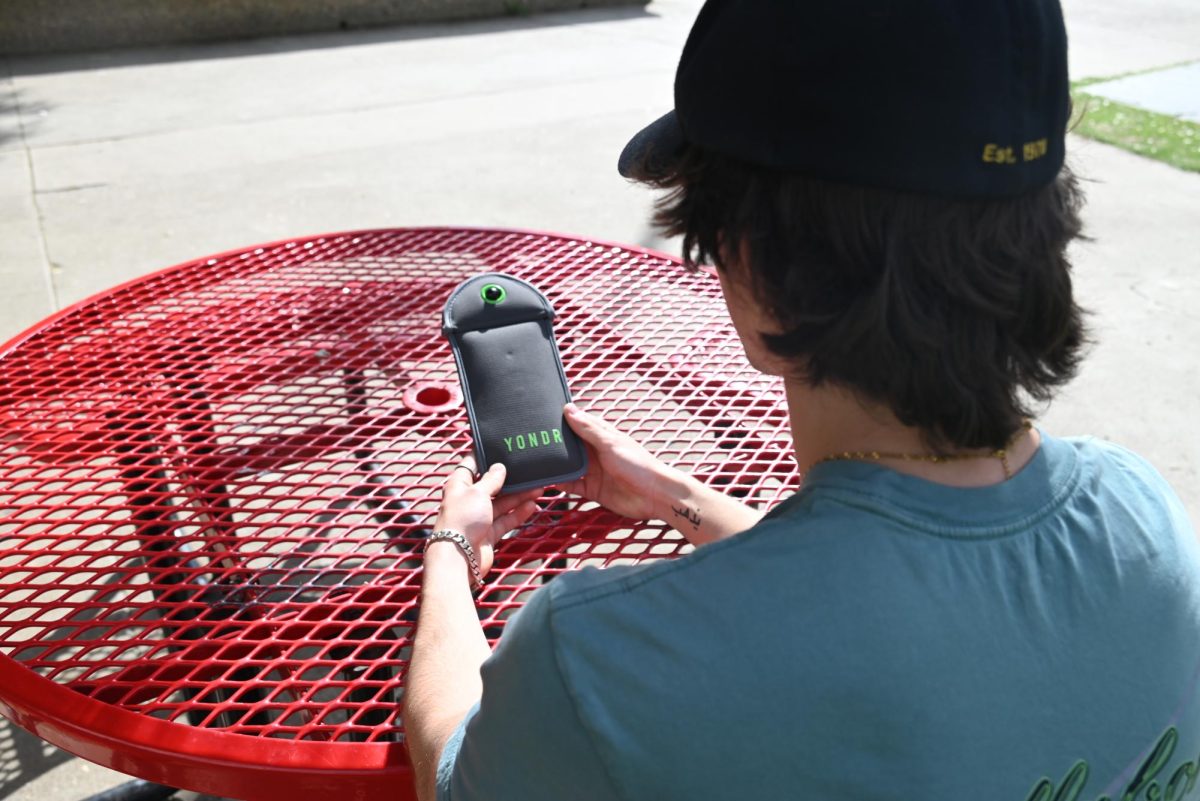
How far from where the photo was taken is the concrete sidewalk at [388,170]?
3.78 m

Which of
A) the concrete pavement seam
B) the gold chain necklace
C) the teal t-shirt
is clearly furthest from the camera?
the concrete pavement seam

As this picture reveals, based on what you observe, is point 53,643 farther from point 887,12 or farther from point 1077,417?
point 1077,417

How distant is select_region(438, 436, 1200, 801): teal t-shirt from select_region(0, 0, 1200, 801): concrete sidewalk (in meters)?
1.75

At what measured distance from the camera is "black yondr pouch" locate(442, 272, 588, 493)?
1457 millimetres

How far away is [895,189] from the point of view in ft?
2.81

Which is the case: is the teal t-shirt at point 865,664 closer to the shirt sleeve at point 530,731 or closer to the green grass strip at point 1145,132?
the shirt sleeve at point 530,731

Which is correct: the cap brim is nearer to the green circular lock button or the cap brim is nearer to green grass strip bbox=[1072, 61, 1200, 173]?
the green circular lock button

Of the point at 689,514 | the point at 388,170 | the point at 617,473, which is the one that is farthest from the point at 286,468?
the point at 388,170

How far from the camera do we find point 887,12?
83 centimetres

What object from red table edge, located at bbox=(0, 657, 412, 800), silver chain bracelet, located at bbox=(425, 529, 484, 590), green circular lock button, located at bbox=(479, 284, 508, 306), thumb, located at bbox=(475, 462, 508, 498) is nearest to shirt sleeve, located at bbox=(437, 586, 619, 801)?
red table edge, located at bbox=(0, 657, 412, 800)

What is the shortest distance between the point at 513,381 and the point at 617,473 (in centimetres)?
20

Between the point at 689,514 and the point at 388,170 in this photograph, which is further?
the point at 388,170

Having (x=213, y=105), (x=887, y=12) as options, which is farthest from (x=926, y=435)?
(x=213, y=105)

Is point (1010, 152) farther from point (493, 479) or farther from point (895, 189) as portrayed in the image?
point (493, 479)
